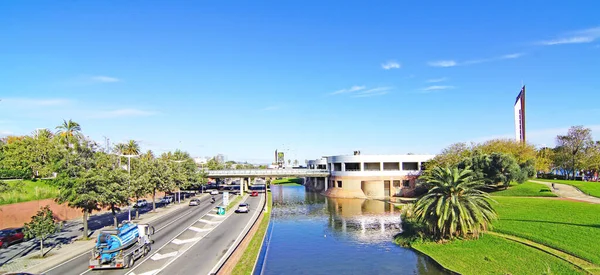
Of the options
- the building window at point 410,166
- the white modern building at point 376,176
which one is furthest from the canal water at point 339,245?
the building window at point 410,166

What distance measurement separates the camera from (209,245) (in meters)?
35.9

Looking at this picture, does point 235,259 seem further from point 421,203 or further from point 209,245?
point 421,203

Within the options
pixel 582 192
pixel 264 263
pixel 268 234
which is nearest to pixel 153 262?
pixel 264 263

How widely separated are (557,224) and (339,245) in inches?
883

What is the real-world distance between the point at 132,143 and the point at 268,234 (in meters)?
71.9

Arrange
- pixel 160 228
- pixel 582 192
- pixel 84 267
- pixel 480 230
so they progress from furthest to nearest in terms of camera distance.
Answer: pixel 582 192, pixel 160 228, pixel 480 230, pixel 84 267

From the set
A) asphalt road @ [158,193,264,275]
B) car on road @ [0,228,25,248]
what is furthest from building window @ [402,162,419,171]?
car on road @ [0,228,25,248]

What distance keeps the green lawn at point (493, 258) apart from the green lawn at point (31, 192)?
163 feet

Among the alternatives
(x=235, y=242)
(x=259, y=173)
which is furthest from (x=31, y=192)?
(x=259, y=173)

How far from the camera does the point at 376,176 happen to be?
96.1 meters

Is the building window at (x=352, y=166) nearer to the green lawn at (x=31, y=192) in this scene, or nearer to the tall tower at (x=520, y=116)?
the tall tower at (x=520, y=116)

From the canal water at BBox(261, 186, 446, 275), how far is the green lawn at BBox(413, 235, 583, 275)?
1613mm

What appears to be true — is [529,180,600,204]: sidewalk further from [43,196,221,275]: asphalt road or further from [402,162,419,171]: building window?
[43,196,221,275]: asphalt road

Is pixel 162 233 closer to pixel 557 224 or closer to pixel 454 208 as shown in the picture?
pixel 454 208
